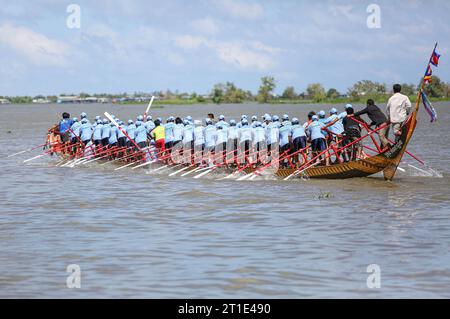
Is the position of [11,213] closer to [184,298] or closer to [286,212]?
[286,212]

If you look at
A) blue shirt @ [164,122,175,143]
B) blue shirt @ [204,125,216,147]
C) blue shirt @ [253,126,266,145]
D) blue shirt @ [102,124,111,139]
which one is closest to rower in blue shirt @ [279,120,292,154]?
blue shirt @ [253,126,266,145]

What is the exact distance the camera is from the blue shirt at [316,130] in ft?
81.7

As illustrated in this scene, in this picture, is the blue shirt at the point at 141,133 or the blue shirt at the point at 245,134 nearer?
the blue shirt at the point at 245,134

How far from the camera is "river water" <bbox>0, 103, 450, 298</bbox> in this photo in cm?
1244

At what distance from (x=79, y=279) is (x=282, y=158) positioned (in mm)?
13123

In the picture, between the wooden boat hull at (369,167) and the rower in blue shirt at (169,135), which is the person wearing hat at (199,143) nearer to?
the rower in blue shirt at (169,135)

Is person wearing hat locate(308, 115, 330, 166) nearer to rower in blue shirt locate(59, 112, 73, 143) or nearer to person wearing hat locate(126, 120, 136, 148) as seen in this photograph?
person wearing hat locate(126, 120, 136, 148)

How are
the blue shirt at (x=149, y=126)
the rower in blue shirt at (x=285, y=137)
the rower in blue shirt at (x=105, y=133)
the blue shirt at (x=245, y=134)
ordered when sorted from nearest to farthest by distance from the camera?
the rower in blue shirt at (x=285, y=137), the blue shirt at (x=245, y=134), the blue shirt at (x=149, y=126), the rower in blue shirt at (x=105, y=133)

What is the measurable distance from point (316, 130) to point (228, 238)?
9600mm

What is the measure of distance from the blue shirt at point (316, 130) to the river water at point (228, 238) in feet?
4.63

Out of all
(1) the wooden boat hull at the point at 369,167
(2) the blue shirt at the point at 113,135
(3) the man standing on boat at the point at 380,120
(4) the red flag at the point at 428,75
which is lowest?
(1) the wooden boat hull at the point at 369,167

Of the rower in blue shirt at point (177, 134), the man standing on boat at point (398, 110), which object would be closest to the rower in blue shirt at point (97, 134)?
the rower in blue shirt at point (177, 134)

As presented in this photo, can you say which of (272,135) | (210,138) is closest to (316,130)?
(272,135)
